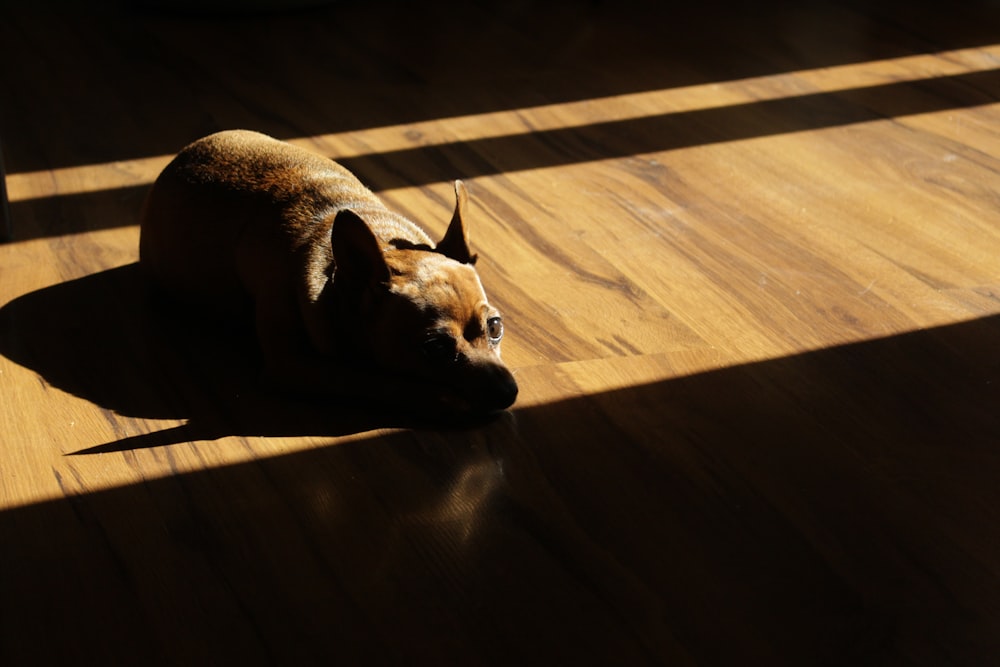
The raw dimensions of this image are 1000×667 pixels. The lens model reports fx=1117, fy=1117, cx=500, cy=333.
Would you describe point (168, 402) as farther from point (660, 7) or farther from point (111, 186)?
point (660, 7)

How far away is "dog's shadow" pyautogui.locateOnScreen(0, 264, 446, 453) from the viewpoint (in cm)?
182

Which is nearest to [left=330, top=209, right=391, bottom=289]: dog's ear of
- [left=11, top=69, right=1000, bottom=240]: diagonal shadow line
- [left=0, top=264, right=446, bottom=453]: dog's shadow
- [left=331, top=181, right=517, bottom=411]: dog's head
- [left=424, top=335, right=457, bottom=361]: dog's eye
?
[left=331, top=181, right=517, bottom=411]: dog's head

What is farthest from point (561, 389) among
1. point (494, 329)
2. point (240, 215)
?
point (240, 215)

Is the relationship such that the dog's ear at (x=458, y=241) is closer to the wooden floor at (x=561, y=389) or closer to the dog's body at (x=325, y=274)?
the dog's body at (x=325, y=274)

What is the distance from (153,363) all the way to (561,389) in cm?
72

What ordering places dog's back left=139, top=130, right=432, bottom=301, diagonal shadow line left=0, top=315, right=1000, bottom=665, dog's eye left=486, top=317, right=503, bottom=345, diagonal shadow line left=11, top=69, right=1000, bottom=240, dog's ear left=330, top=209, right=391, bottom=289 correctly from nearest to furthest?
diagonal shadow line left=0, top=315, right=1000, bottom=665 < dog's ear left=330, top=209, right=391, bottom=289 < dog's eye left=486, top=317, right=503, bottom=345 < dog's back left=139, top=130, right=432, bottom=301 < diagonal shadow line left=11, top=69, right=1000, bottom=240

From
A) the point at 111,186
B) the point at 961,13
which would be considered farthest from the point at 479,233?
the point at 961,13

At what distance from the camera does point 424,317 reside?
1749 millimetres

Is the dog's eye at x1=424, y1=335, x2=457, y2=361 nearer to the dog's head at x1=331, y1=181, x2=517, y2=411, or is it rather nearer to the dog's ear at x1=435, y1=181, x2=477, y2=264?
the dog's head at x1=331, y1=181, x2=517, y2=411

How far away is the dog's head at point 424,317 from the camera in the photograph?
1.75m

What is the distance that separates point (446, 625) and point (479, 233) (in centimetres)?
116

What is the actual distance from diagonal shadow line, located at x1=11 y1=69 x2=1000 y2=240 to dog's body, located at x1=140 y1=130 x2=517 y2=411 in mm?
453

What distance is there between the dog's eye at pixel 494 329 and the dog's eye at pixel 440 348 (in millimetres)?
82

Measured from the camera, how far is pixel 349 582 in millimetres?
1493
